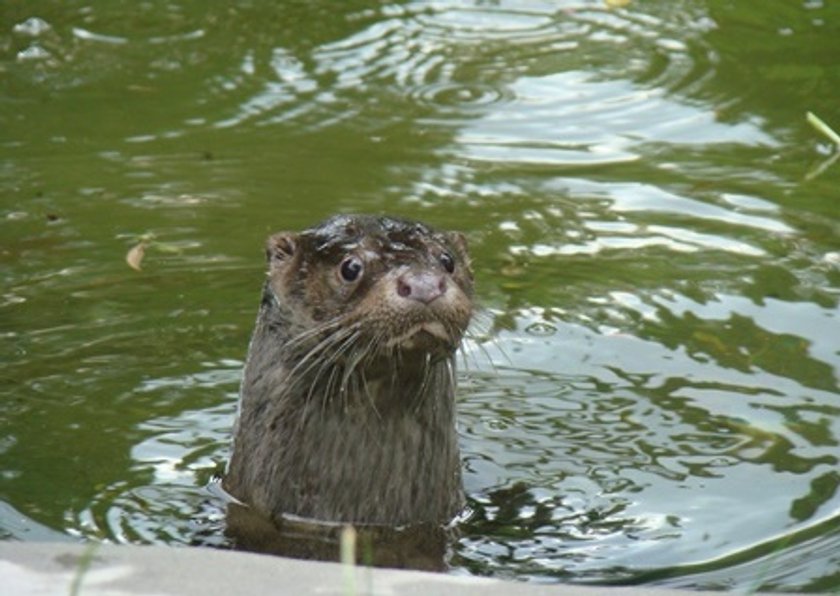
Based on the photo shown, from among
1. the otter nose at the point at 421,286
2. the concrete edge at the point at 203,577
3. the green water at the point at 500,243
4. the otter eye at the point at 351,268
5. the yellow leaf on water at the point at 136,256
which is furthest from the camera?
the yellow leaf on water at the point at 136,256

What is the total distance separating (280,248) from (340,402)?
53 cm

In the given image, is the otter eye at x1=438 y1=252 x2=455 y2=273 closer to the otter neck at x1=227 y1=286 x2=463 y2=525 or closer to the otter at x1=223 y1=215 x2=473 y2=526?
the otter at x1=223 y1=215 x2=473 y2=526

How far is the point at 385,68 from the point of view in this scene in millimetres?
11703

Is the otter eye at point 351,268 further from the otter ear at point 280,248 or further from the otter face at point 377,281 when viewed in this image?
the otter ear at point 280,248

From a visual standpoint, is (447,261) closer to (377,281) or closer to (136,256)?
(377,281)

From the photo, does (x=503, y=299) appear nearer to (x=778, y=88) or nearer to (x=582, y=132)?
(x=582, y=132)

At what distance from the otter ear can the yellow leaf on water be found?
2149mm

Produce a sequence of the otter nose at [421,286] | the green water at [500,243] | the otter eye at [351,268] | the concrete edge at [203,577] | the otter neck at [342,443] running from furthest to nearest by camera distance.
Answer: the green water at [500,243] < the otter neck at [342,443] < the otter eye at [351,268] < the otter nose at [421,286] < the concrete edge at [203,577]

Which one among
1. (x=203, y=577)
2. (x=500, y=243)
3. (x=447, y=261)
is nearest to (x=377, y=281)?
(x=447, y=261)

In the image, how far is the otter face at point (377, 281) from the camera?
6.34m

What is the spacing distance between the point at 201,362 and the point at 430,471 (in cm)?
159

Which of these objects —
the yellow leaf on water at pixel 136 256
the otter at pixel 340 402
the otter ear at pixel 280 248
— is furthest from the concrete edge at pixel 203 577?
the yellow leaf on water at pixel 136 256

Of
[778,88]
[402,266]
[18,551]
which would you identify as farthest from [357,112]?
[18,551]

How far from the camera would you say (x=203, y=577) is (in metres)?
4.90
